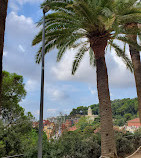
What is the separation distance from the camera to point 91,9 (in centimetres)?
723

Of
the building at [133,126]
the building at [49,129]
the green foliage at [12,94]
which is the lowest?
the building at [133,126]

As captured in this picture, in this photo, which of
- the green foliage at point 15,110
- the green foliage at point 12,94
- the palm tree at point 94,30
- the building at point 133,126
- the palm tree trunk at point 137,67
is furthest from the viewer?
the green foliage at point 12,94

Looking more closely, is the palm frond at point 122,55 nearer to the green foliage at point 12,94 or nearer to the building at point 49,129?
the building at point 49,129

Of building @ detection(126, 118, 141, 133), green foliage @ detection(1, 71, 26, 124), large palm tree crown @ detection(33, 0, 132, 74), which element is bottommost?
building @ detection(126, 118, 141, 133)

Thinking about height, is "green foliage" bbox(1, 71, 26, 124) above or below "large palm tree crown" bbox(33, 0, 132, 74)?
below

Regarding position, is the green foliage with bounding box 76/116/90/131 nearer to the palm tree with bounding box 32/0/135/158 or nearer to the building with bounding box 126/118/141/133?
the building with bounding box 126/118/141/133

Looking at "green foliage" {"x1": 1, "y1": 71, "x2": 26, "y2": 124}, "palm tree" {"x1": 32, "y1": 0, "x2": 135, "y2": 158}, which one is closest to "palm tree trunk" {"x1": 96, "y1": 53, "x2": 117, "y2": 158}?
"palm tree" {"x1": 32, "y1": 0, "x2": 135, "y2": 158}

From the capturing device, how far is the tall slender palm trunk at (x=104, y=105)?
23.3ft

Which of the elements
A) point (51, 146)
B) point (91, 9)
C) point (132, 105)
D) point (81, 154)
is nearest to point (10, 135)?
point (51, 146)

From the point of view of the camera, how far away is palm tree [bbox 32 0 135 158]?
7.07 metres

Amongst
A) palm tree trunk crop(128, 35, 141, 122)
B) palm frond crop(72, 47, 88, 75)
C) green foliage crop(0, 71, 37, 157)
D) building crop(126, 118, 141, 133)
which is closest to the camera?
palm tree trunk crop(128, 35, 141, 122)

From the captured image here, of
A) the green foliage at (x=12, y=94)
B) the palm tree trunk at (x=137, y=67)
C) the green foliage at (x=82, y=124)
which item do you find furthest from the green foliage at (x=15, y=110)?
the green foliage at (x=82, y=124)

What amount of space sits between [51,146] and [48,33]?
217 inches

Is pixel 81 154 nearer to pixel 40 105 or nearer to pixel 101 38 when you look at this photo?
pixel 40 105
